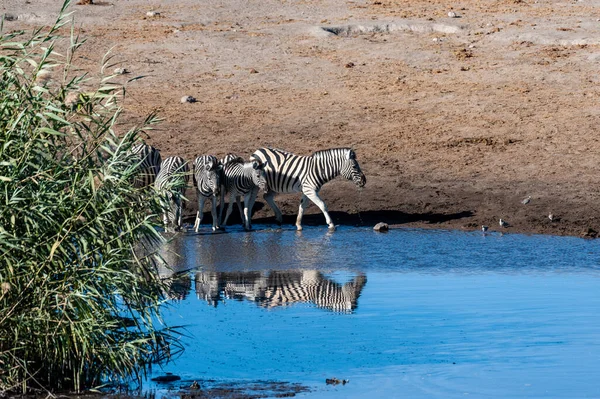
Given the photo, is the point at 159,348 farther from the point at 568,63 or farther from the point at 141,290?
the point at 568,63

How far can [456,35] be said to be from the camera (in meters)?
23.8

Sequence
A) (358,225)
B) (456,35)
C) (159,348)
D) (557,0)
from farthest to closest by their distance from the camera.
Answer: (557,0) < (456,35) < (358,225) < (159,348)

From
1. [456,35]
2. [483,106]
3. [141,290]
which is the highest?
[456,35]

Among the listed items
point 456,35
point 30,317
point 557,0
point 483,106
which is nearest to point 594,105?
point 483,106

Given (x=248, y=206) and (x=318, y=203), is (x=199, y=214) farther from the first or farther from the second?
(x=318, y=203)

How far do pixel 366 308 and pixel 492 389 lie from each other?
2744 millimetres

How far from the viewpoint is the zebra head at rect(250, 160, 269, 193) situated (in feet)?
53.2

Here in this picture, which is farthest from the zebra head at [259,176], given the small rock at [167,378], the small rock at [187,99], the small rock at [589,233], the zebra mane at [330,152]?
the small rock at [167,378]

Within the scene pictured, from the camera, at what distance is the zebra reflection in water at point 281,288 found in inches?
452

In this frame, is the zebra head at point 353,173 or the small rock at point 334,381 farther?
the zebra head at point 353,173

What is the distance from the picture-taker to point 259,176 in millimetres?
16234

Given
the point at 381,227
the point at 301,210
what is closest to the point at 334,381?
the point at 381,227

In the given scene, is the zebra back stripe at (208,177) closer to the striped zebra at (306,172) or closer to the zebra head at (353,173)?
the striped zebra at (306,172)

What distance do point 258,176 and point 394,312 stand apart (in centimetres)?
565
